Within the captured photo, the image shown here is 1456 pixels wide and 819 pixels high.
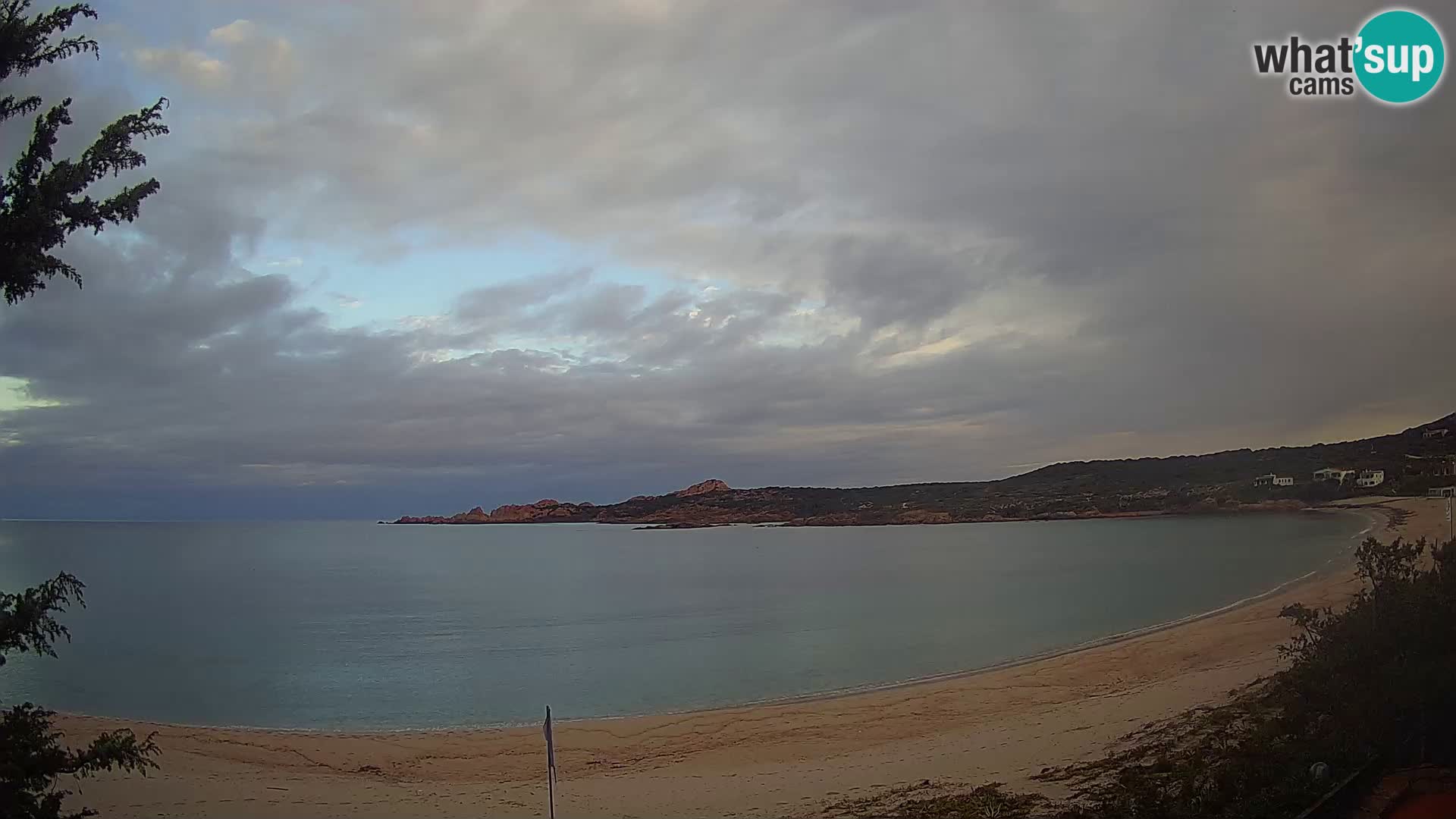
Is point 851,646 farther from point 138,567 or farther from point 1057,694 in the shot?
point 138,567

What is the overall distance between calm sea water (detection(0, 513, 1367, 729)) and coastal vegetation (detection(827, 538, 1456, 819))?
10.1 meters

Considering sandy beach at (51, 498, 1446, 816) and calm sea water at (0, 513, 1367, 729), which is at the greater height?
sandy beach at (51, 498, 1446, 816)

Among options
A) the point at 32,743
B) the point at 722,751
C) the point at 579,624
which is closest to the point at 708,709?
the point at 722,751

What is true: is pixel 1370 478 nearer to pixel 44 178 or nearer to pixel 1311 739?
pixel 1311 739

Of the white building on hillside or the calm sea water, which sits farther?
the calm sea water

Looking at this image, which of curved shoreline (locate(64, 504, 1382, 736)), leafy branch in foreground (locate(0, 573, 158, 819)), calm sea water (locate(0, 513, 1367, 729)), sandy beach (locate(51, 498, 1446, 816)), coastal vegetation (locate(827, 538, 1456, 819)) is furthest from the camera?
calm sea water (locate(0, 513, 1367, 729))

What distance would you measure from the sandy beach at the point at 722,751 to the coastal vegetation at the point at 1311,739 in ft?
3.19

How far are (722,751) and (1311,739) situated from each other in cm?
824

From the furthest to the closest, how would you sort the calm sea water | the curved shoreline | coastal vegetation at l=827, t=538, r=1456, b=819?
the calm sea water → the curved shoreline → coastal vegetation at l=827, t=538, r=1456, b=819

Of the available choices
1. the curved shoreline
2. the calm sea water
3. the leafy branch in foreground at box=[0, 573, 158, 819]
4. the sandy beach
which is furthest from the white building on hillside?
the leafy branch in foreground at box=[0, 573, 158, 819]

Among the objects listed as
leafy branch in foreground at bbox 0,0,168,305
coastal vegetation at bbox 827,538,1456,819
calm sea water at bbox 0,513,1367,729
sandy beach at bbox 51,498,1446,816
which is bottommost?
calm sea water at bbox 0,513,1367,729

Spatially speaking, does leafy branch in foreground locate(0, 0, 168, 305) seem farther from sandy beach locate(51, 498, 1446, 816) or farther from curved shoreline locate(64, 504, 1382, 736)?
curved shoreline locate(64, 504, 1382, 736)

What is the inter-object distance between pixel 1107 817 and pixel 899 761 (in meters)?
4.77

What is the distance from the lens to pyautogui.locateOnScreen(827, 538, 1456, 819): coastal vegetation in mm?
6930
